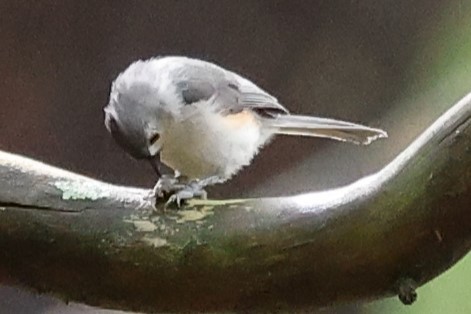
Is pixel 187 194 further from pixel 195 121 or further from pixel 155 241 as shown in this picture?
pixel 195 121

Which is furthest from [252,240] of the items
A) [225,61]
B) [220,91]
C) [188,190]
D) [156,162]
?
[225,61]

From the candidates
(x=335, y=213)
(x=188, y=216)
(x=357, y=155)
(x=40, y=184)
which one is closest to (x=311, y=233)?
(x=335, y=213)

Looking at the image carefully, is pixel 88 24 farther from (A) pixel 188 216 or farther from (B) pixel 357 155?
(A) pixel 188 216

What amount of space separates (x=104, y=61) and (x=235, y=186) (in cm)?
40

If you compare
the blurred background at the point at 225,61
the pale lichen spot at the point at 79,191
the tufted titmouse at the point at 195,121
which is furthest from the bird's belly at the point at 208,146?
the blurred background at the point at 225,61

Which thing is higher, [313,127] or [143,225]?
[313,127]

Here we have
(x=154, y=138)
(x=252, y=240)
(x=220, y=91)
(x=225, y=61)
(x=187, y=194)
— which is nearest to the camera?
(x=252, y=240)

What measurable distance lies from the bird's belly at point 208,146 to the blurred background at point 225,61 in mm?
707

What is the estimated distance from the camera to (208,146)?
1.33m

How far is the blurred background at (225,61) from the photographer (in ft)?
6.82

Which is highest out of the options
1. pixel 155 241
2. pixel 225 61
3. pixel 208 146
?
pixel 225 61

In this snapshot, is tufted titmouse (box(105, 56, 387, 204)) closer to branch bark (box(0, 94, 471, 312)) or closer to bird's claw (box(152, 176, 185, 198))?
bird's claw (box(152, 176, 185, 198))

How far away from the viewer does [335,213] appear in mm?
987

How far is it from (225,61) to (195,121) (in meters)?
0.77
